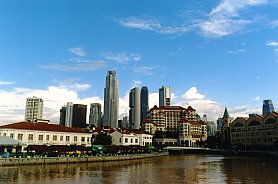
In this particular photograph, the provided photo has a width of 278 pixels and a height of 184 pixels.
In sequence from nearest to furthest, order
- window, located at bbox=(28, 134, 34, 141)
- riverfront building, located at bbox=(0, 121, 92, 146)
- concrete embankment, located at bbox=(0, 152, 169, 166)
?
concrete embankment, located at bbox=(0, 152, 169, 166) → riverfront building, located at bbox=(0, 121, 92, 146) → window, located at bbox=(28, 134, 34, 141)

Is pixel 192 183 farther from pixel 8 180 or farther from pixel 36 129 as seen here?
pixel 36 129

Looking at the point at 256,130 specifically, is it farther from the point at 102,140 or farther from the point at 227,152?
the point at 102,140

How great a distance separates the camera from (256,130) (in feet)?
471

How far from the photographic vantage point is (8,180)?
39500mm

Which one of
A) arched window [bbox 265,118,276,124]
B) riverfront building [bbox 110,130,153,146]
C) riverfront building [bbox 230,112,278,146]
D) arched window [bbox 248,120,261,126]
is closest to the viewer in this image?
riverfront building [bbox 110,130,153,146]

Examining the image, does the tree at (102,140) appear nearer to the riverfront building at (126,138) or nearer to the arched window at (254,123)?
the riverfront building at (126,138)

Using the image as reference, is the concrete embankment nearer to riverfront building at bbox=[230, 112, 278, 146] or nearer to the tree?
the tree

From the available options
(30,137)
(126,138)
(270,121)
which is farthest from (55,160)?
(270,121)

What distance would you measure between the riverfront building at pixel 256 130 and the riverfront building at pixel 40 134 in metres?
80.0

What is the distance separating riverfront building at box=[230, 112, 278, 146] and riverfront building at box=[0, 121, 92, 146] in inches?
3151

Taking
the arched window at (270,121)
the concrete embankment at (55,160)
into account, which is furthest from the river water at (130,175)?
the arched window at (270,121)

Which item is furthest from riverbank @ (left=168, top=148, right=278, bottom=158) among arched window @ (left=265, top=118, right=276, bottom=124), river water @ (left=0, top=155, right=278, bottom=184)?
river water @ (left=0, top=155, right=278, bottom=184)

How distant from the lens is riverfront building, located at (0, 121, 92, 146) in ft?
278

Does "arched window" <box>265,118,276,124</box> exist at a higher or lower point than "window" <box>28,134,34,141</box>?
higher
